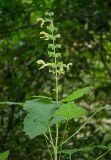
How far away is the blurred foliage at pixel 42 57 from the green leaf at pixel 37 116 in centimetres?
160

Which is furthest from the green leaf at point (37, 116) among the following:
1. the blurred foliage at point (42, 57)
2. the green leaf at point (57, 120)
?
the blurred foliage at point (42, 57)

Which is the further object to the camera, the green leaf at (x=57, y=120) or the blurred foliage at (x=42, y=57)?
the blurred foliage at (x=42, y=57)

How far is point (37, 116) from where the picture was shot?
1.48m

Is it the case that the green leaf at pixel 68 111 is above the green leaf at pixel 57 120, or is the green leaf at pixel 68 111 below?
above

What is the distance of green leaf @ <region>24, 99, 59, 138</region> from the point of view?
146 centimetres

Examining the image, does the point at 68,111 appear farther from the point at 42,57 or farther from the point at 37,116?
the point at 42,57

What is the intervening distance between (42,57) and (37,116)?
2001mm

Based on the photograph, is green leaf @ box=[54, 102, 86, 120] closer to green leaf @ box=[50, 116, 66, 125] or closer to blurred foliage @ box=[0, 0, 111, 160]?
green leaf @ box=[50, 116, 66, 125]

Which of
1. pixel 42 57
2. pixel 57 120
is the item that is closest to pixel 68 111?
pixel 57 120

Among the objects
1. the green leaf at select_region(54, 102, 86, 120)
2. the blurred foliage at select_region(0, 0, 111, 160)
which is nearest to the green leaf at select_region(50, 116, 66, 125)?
the green leaf at select_region(54, 102, 86, 120)

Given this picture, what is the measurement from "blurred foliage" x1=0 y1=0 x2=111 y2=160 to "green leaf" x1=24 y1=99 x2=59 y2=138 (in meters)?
1.60

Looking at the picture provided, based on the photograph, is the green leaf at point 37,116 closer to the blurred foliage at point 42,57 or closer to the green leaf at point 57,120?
the green leaf at point 57,120

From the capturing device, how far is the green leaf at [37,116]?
1463 mm

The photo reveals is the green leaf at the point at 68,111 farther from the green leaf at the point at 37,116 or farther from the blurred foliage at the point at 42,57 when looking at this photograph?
the blurred foliage at the point at 42,57
